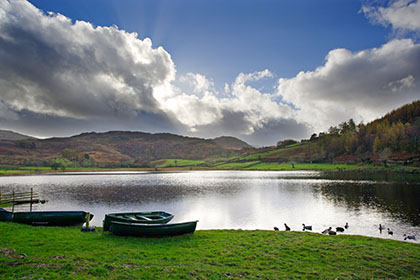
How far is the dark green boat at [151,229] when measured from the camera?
783 inches

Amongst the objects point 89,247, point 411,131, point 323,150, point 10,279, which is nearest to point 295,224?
point 89,247

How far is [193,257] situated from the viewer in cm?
1508

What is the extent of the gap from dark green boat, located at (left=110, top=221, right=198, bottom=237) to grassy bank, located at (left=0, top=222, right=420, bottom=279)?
1.85 feet

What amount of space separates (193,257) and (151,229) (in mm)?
6167

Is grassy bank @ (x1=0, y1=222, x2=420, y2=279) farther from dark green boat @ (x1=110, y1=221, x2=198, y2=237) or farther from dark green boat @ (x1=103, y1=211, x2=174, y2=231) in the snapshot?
dark green boat @ (x1=103, y1=211, x2=174, y2=231)

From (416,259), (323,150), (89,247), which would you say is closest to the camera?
(416,259)

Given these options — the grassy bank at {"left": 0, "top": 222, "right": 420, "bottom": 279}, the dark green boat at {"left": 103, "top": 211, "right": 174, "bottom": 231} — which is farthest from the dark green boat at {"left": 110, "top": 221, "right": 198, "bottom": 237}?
the dark green boat at {"left": 103, "top": 211, "right": 174, "bottom": 231}

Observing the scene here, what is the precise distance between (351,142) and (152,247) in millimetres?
191304

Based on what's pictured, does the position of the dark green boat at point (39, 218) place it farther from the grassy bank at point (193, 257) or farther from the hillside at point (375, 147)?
the hillside at point (375, 147)

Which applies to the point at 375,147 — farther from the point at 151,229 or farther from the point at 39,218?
the point at 39,218

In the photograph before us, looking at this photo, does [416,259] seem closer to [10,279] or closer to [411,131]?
[10,279]

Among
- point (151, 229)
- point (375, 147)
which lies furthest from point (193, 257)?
point (375, 147)

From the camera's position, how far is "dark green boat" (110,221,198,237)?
1989 cm

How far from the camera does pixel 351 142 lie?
575ft
